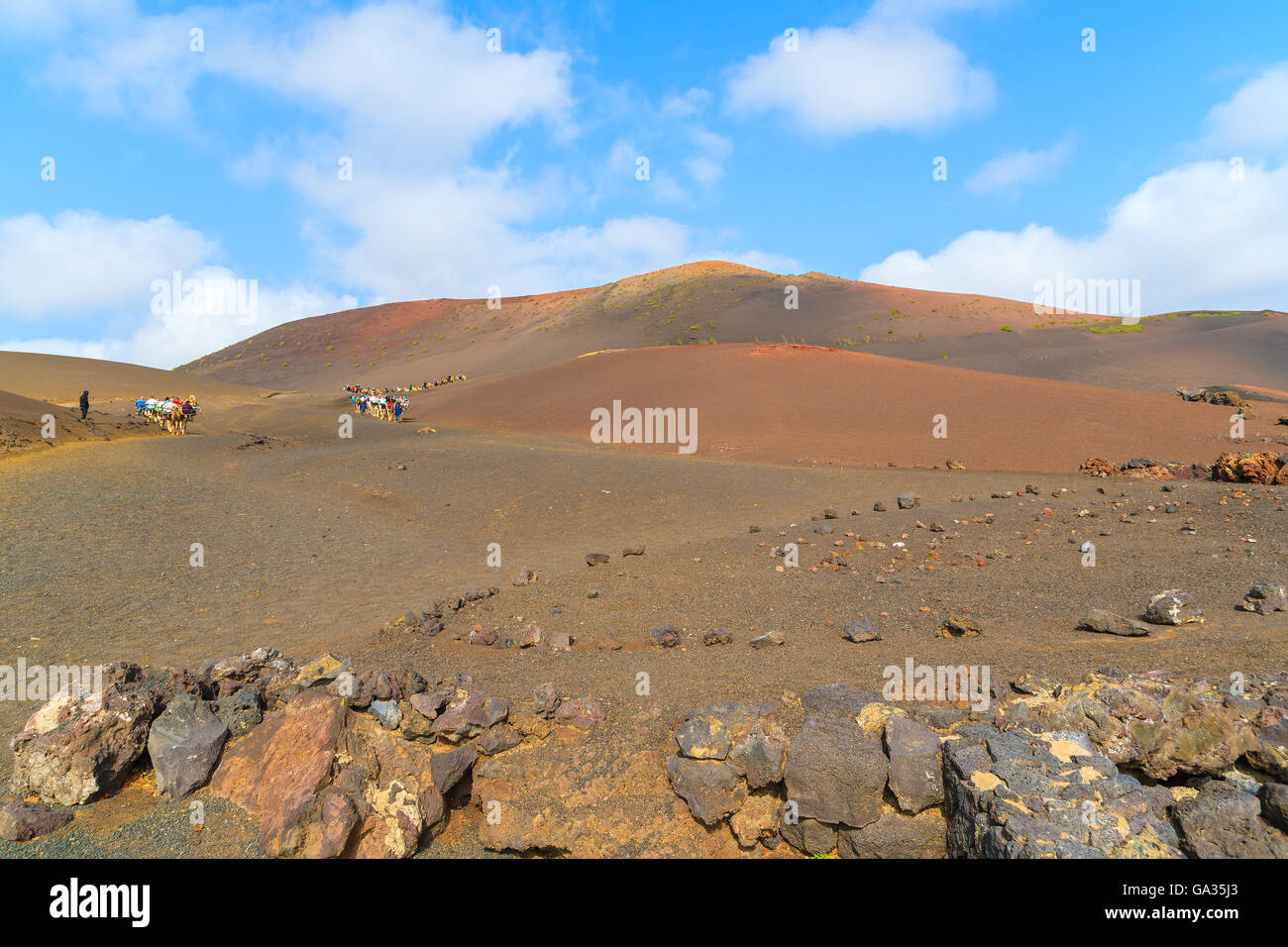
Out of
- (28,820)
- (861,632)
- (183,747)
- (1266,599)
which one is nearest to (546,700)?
(183,747)

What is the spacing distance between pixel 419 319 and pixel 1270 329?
89.0 metres

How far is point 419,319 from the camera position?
90.2 m

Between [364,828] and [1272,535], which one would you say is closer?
[364,828]

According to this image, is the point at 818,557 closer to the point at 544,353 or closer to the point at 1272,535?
the point at 1272,535

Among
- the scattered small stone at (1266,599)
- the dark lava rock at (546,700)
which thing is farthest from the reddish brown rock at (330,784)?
the scattered small stone at (1266,599)

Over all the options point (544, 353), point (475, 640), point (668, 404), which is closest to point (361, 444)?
point (668, 404)

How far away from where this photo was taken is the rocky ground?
363 cm

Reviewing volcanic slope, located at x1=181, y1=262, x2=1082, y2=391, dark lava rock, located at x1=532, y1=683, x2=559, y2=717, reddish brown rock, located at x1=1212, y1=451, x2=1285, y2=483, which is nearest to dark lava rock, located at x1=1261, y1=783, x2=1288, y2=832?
dark lava rock, located at x1=532, y1=683, x2=559, y2=717

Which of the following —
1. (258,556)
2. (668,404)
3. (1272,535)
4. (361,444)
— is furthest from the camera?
(668,404)

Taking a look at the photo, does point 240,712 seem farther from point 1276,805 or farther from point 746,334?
point 746,334

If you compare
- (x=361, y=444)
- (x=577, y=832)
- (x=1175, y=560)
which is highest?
(x=361, y=444)

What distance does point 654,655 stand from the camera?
6.62m

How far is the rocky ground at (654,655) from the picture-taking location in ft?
11.9

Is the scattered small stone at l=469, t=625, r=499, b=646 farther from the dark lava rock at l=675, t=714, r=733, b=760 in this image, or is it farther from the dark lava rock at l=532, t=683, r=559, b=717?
the dark lava rock at l=675, t=714, r=733, b=760
